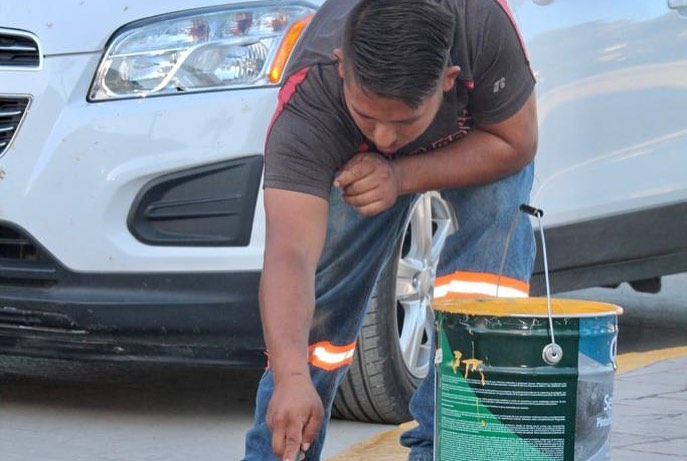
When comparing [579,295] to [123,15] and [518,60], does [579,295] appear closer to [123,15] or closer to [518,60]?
[123,15]

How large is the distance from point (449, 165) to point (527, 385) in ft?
1.92

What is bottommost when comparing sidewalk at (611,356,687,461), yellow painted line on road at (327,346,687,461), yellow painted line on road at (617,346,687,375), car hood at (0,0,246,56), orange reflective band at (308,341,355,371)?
yellow painted line on road at (617,346,687,375)

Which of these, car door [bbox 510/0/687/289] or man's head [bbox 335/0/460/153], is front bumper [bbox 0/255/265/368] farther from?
man's head [bbox 335/0/460/153]

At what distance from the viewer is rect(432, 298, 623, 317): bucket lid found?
3.20 metres

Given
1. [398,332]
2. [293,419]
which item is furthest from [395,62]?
[398,332]

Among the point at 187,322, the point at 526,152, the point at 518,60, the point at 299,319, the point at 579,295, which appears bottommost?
the point at 579,295

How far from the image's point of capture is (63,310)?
447cm

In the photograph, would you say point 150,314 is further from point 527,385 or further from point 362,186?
point 527,385

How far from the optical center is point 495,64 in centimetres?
326

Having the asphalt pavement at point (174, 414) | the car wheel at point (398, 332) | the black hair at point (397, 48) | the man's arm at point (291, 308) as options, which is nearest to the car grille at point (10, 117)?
the asphalt pavement at point (174, 414)

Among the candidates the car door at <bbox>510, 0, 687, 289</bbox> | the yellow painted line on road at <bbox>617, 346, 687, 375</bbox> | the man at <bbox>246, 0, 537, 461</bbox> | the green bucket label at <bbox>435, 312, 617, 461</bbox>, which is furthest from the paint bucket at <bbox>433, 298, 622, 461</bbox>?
the yellow painted line on road at <bbox>617, 346, 687, 375</bbox>

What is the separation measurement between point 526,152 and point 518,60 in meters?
0.24

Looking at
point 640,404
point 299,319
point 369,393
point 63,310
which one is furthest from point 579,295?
point 299,319

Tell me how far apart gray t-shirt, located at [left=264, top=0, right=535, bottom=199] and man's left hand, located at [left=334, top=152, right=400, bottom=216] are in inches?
1.1
